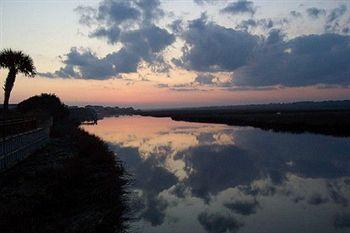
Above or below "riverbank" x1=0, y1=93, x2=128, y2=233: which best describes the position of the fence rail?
above

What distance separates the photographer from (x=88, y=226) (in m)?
12.8

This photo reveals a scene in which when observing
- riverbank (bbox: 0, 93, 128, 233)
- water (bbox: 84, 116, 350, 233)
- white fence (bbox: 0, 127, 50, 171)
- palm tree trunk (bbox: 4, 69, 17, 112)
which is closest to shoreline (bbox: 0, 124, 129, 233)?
riverbank (bbox: 0, 93, 128, 233)

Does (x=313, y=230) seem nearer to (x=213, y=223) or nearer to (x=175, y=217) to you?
(x=213, y=223)

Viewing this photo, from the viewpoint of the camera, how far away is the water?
14258 mm

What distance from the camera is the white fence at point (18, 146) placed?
21562 mm

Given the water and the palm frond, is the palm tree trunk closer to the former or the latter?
the palm frond

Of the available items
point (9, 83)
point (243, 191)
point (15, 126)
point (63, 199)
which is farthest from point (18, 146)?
point (9, 83)

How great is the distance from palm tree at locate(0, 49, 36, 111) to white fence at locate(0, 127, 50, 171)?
41.2 feet

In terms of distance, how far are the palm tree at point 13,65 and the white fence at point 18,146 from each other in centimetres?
1256

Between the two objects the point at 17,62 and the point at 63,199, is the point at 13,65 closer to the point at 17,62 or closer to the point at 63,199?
the point at 17,62

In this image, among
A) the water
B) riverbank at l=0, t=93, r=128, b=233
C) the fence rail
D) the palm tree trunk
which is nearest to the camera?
riverbank at l=0, t=93, r=128, b=233

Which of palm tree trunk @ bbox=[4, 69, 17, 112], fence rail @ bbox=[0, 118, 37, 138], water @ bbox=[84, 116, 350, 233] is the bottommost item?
water @ bbox=[84, 116, 350, 233]

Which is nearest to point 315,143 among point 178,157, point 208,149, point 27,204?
point 208,149

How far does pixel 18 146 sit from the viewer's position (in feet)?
84.7
